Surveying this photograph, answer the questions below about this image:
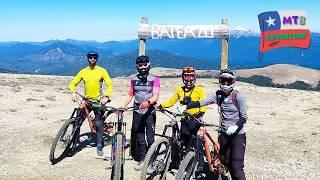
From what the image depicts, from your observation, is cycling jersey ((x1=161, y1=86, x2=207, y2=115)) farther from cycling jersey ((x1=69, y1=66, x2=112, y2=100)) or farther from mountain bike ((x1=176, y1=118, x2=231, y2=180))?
cycling jersey ((x1=69, y1=66, x2=112, y2=100))

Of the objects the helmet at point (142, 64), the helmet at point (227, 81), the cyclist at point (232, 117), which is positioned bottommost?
the cyclist at point (232, 117)

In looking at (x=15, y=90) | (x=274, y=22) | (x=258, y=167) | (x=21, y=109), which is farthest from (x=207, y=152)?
(x=15, y=90)

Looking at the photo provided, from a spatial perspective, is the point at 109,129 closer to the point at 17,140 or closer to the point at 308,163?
the point at 17,140

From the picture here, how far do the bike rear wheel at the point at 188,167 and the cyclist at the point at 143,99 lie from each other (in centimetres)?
239

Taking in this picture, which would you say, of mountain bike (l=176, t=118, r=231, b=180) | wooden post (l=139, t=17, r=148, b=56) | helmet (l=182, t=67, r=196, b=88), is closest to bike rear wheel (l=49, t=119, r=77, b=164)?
helmet (l=182, t=67, r=196, b=88)

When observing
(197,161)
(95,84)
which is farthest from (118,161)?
(95,84)

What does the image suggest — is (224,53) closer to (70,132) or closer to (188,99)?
(188,99)

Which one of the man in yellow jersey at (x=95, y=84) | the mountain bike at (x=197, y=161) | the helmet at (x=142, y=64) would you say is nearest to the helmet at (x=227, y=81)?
the mountain bike at (x=197, y=161)

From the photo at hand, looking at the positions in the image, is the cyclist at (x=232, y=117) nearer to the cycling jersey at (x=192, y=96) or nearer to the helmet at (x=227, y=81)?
the helmet at (x=227, y=81)

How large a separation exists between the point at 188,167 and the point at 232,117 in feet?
4.84

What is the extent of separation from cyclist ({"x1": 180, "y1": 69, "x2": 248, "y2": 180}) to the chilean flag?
10.9 metres

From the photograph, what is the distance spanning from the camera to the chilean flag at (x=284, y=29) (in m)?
18.7

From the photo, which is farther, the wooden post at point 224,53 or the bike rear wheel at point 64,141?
the wooden post at point 224,53

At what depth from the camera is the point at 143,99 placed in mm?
11266
